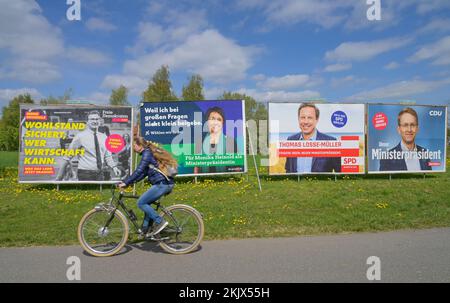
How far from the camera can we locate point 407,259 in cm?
434

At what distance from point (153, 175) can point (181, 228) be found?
0.97 meters

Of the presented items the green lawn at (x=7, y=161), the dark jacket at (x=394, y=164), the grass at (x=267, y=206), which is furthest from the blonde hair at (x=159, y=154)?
the green lawn at (x=7, y=161)

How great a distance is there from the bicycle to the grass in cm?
78

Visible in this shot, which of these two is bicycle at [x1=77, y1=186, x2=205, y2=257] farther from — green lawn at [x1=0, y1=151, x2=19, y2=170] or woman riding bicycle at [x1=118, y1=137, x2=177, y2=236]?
green lawn at [x1=0, y1=151, x2=19, y2=170]

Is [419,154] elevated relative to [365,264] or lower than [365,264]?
elevated

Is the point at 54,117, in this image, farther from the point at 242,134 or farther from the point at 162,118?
the point at 242,134

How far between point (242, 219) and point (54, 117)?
24.7 ft

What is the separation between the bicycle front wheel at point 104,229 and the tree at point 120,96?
38.1 meters

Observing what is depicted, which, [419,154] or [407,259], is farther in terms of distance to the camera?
[419,154]

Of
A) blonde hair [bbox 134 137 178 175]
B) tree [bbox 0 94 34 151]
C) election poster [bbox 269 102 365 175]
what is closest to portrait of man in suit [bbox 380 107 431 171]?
election poster [bbox 269 102 365 175]

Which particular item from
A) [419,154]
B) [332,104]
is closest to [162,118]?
Answer: [332,104]

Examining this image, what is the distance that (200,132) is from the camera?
1088 cm

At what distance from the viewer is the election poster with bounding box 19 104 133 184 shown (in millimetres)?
10219
